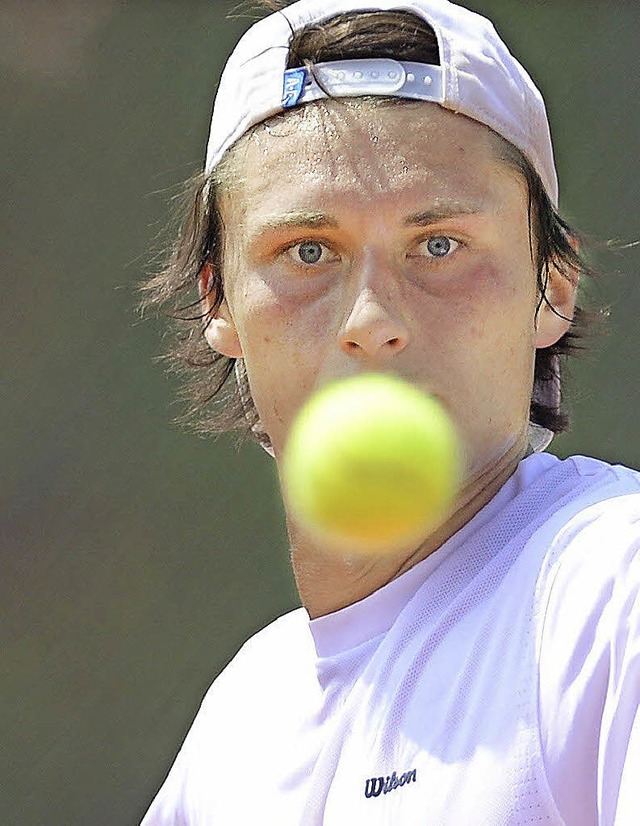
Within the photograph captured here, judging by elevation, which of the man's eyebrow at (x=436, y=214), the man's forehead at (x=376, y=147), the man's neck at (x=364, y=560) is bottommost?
the man's neck at (x=364, y=560)

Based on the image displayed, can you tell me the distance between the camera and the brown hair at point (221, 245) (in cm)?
147

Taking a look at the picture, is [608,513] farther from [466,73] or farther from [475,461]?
[466,73]

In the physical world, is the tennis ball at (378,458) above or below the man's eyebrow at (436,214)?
below

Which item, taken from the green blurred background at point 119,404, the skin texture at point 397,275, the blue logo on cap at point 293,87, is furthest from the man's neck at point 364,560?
the green blurred background at point 119,404

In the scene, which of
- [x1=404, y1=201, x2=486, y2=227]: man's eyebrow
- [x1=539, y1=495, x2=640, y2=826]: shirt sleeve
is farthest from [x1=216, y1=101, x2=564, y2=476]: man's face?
[x1=539, y1=495, x2=640, y2=826]: shirt sleeve

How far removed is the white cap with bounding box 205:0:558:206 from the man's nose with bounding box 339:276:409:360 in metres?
0.22

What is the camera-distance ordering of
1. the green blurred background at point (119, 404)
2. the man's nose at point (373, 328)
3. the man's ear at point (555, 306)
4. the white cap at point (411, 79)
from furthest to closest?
1. the green blurred background at point (119, 404)
2. the man's ear at point (555, 306)
3. the white cap at point (411, 79)
4. the man's nose at point (373, 328)

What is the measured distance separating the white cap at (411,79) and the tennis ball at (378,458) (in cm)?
30

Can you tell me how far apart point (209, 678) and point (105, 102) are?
1.25 metres

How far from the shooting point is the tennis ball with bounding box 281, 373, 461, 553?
52.9 inches

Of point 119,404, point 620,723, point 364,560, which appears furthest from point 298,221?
point 119,404

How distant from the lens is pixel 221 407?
6.95 feet

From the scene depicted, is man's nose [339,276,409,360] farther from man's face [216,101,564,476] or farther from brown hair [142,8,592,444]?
brown hair [142,8,592,444]

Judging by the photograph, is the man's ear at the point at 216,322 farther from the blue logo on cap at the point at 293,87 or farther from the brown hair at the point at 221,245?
the blue logo on cap at the point at 293,87
